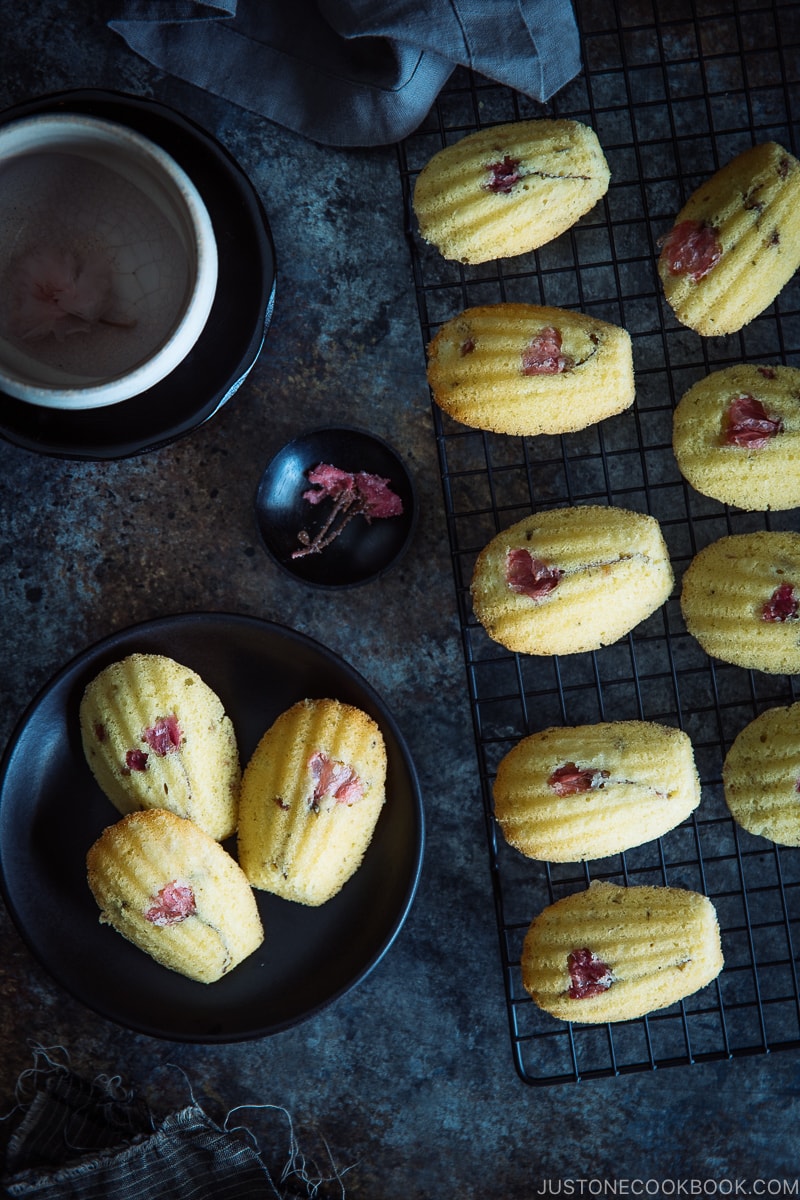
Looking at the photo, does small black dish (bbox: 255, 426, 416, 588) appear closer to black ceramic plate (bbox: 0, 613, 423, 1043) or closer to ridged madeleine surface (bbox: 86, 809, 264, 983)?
black ceramic plate (bbox: 0, 613, 423, 1043)

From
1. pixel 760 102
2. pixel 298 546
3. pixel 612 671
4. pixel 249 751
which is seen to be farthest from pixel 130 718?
pixel 760 102

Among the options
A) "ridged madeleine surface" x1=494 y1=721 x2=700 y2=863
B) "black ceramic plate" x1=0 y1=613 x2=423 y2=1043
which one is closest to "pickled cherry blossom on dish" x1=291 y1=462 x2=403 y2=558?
"black ceramic plate" x1=0 y1=613 x2=423 y2=1043

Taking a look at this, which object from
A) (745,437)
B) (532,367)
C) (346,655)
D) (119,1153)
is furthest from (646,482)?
(119,1153)

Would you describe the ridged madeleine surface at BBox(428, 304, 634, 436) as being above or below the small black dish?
above

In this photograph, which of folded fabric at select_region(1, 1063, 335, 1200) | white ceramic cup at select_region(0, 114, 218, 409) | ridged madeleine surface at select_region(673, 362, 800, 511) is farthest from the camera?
folded fabric at select_region(1, 1063, 335, 1200)

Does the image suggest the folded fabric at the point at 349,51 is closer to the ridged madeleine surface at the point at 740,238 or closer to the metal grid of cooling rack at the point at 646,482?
the metal grid of cooling rack at the point at 646,482
